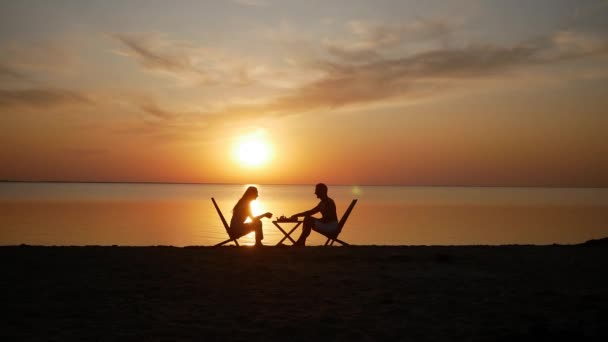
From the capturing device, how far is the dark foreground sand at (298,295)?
5.66 metres

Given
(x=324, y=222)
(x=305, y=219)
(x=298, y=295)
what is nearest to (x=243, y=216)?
(x=305, y=219)

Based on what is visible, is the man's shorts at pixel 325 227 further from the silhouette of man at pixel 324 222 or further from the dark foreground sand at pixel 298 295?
the dark foreground sand at pixel 298 295

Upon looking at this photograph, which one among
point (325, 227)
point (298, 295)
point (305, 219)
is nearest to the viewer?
point (298, 295)

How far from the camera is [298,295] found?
7.41 m

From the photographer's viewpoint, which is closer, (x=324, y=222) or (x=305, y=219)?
(x=305, y=219)

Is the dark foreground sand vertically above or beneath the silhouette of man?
beneath

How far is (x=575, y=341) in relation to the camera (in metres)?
5.26

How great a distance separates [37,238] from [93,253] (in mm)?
21207

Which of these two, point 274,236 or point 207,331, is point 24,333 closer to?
point 207,331

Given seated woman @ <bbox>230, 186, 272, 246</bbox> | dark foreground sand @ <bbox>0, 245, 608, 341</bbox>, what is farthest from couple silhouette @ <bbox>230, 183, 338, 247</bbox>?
dark foreground sand @ <bbox>0, 245, 608, 341</bbox>

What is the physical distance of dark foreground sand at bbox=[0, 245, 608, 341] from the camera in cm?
566

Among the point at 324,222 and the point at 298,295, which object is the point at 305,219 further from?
the point at 298,295

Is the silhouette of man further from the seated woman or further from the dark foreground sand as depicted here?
the dark foreground sand

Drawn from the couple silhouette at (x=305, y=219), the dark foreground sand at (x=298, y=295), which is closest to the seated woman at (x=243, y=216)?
the couple silhouette at (x=305, y=219)
